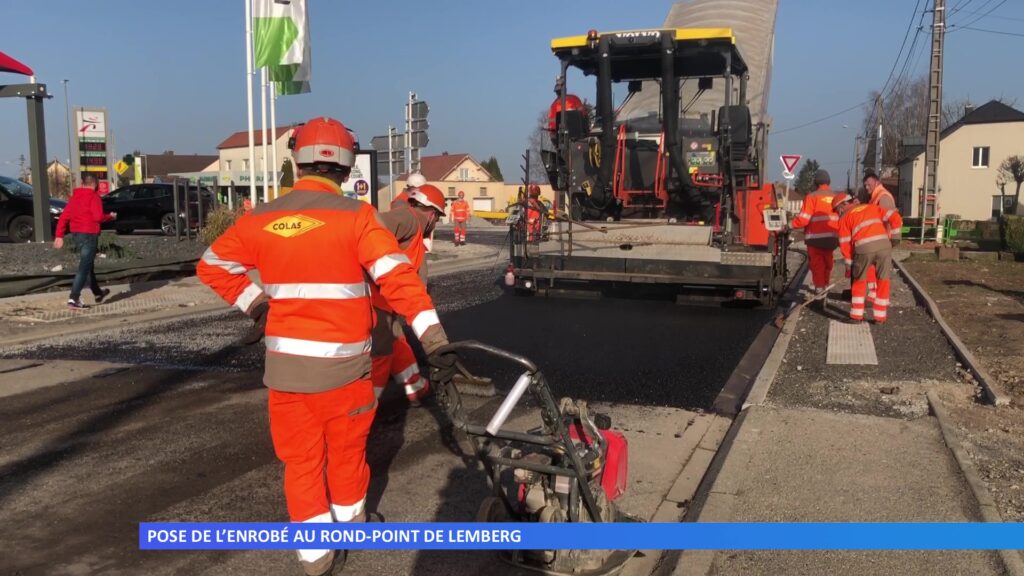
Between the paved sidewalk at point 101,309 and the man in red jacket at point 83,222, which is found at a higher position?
the man in red jacket at point 83,222

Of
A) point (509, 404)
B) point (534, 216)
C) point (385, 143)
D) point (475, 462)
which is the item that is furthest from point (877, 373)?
point (385, 143)

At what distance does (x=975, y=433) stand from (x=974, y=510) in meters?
1.50

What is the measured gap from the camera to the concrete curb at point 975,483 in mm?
3228

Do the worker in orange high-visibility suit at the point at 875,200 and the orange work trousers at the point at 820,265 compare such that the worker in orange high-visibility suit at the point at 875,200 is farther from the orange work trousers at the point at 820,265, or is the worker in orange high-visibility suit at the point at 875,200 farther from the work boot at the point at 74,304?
the work boot at the point at 74,304

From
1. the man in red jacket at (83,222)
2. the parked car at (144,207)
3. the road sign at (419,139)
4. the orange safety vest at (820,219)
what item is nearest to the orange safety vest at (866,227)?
the orange safety vest at (820,219)

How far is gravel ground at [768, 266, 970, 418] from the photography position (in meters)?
5.83

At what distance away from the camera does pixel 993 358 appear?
24.2 feet

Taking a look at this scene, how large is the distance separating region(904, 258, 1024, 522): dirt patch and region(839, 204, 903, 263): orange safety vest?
4.47ft

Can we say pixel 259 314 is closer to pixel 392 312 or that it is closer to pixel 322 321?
pixel 322 321

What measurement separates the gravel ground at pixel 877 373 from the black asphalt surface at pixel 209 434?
64 cm

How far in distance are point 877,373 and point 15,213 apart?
18.5 meters

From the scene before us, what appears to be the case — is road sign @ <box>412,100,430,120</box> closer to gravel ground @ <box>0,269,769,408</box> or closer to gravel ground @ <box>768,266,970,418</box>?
gravel ground @ <box>0,269,769,408</box>
